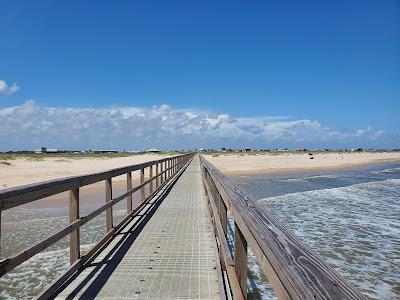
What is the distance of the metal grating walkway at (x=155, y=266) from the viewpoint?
13.0 feet

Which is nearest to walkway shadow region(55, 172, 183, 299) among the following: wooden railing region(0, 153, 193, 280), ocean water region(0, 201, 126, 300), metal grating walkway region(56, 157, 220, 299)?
metal grating walkway region(56, 157, 220, 299)

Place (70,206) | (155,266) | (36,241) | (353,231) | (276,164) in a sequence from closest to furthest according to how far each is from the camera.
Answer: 1. (70,206)
2. (155,266)
3. (36,241)
4. (353,231)
5. (276,164)

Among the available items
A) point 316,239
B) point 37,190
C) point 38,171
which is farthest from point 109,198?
point 38,171

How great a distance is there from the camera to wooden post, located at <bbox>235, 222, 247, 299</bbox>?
254 cm

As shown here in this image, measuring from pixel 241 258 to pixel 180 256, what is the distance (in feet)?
9.51

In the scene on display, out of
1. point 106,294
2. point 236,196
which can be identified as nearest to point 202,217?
point 106,294

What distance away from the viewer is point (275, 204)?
15.2m

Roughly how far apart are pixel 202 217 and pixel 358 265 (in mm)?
3272

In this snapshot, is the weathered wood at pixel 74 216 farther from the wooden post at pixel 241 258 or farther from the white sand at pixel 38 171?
the white sand at pixel 38 171

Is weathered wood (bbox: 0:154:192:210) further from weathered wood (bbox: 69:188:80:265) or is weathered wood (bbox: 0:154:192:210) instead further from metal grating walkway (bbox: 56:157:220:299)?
metal grating walkway (bbox: 56:157:220:299)

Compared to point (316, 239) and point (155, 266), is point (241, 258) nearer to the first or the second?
point (155, 266)

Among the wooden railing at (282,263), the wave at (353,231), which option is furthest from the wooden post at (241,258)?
the wave at (353,231)

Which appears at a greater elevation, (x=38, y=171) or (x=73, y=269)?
(x=38, y=171)

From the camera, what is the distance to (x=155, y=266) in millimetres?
4844
